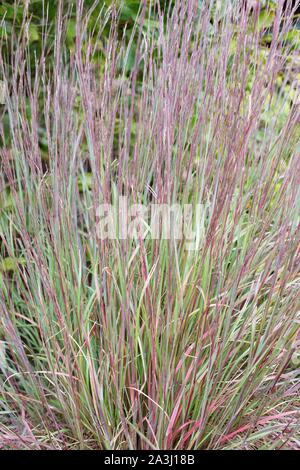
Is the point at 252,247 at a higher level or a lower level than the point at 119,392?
higher

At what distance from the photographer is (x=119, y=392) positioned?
1287 mm

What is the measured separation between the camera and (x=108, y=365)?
1320 mm

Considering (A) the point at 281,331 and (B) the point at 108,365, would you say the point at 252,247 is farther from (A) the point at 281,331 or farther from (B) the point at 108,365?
(B) the point at 108,365

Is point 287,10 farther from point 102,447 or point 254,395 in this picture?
point 102,447

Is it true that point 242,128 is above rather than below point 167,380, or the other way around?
above

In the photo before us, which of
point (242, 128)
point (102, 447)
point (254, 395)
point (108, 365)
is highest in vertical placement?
point (242, 128)

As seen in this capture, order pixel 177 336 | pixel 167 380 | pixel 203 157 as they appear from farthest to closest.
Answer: pixel 203 157
pixel 177 336
pixel 167 380

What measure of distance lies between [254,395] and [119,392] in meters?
0.35

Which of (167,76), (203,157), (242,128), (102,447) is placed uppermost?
(167,76)

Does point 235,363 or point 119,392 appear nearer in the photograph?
point 119,392

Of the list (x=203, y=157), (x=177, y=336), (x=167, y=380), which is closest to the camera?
(x=167, y=380)

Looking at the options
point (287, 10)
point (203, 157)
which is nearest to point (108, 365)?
point (203, 157)

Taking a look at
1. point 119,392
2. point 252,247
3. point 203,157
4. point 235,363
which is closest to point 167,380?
point 119,392

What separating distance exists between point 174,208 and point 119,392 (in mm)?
449
